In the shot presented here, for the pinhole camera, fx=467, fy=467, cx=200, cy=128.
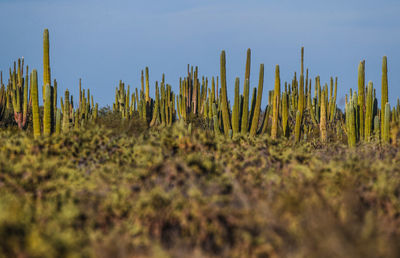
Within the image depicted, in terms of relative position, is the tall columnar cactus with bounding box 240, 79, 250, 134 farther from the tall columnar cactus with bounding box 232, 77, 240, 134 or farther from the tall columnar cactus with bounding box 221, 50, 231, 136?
the tall columnar cactus with bounding box 221, 50, 231, 136

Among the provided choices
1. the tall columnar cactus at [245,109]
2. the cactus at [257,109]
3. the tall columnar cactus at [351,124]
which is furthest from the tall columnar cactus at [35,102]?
the tall columnar cactus at [351,124]

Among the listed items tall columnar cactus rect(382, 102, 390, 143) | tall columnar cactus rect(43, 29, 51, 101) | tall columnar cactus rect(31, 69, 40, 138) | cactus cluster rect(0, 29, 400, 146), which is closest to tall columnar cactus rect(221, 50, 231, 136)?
cactus cluster rect(0, 29, 400, 146)

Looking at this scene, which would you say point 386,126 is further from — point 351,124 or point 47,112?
point 47,112

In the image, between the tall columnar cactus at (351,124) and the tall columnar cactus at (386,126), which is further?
the tall columnar cactus at (351,124)

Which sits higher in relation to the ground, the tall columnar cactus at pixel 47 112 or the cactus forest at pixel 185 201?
the tall columnar cactus at pixel 47 112

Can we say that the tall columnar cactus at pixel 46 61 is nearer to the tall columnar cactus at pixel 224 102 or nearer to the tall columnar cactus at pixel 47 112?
the tall columnar cactus at pixel 47 112

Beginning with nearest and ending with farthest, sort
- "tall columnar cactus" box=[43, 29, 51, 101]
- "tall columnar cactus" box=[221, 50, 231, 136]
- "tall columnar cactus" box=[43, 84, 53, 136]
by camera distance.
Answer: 1. "tall columnar cactus" box=[43, 84, 53, 136]
2. "tall columnar cactus" box=[43, 29, 51, 101]
3. "tall columnar cactus" box=[221, 50, 231, 136]

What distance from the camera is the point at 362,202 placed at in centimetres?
492

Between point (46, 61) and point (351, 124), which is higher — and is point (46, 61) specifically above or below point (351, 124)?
above

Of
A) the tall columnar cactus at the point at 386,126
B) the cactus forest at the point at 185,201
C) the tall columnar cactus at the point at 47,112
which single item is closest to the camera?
the cactus forest at the point at 185,201

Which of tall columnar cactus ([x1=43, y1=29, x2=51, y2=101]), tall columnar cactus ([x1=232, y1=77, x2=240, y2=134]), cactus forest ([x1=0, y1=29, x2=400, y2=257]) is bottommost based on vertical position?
cactus forest ([x1=0, y1=29, x2=400, y2=257])

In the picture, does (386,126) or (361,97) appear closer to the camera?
(386,126)

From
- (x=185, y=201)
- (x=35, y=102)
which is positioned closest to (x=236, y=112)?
(x=35, y=102)

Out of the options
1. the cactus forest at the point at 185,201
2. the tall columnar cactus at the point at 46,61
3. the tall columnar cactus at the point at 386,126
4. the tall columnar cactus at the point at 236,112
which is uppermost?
the tall columnar cactus at the point at 46,61
